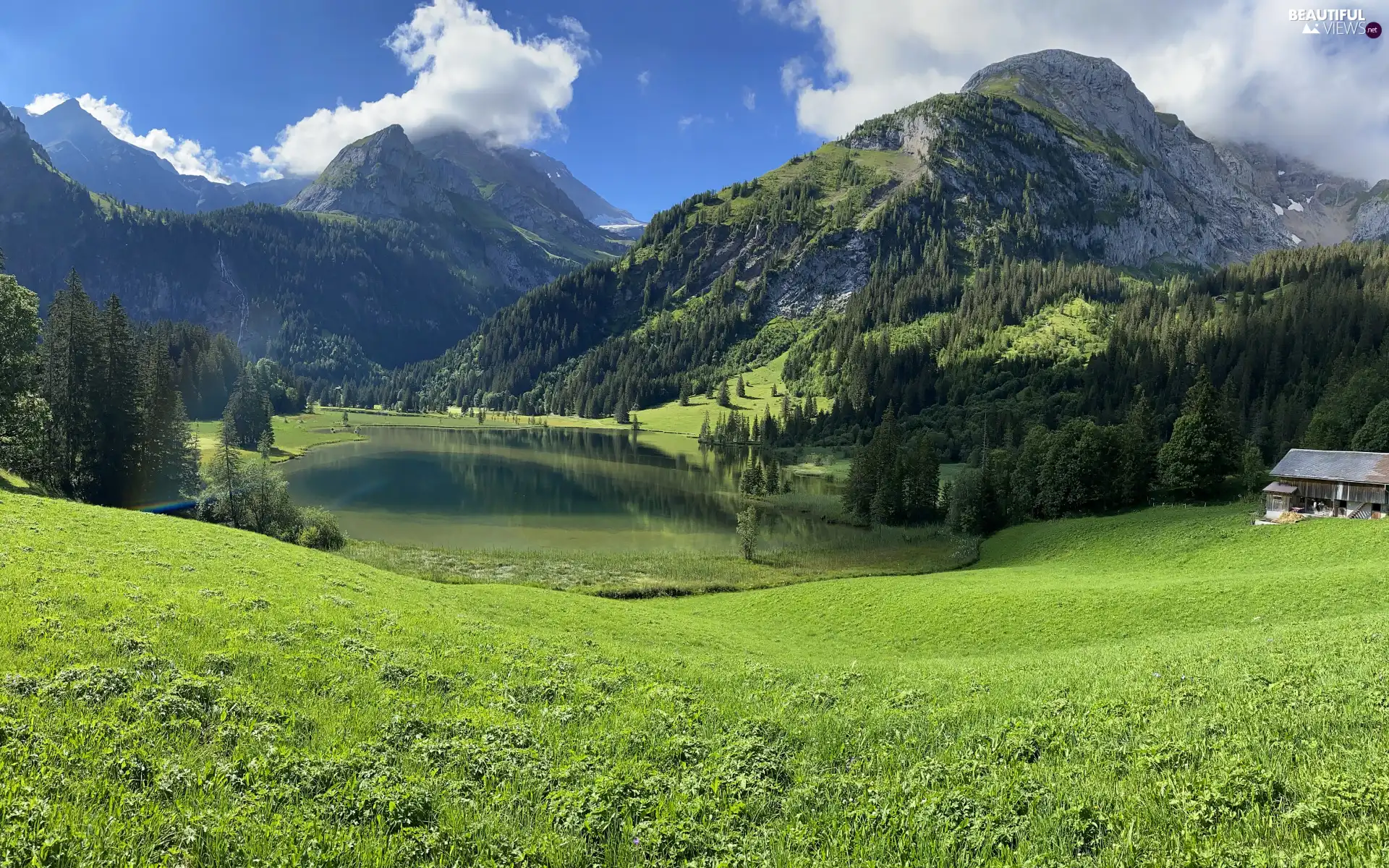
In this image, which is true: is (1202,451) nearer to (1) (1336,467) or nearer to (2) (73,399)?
(1) (1336,467)

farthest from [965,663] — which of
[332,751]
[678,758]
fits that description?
[332,751]

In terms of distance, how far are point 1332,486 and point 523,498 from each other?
10672 centimetres

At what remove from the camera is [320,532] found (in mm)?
64688

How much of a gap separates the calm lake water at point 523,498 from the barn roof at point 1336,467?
53970mm

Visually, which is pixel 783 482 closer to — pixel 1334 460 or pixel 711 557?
pixel 711 557

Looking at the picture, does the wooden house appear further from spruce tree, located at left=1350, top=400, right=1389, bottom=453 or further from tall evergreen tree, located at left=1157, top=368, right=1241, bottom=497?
spruce tree, located at left=1350, top=400, right=1389, bottom=453

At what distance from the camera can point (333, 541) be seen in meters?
65.4

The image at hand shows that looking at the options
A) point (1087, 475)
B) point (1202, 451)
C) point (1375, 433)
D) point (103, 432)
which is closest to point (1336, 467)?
point (1202, 451)

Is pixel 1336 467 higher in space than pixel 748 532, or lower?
higher

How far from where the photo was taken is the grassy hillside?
735cm

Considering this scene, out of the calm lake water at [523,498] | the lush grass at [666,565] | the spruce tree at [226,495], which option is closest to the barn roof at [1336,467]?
the lush grass at [666,565]

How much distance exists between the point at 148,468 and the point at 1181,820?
106 m

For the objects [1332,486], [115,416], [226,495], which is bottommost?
[226,495]

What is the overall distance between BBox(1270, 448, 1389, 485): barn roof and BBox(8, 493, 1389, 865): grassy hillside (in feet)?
173
